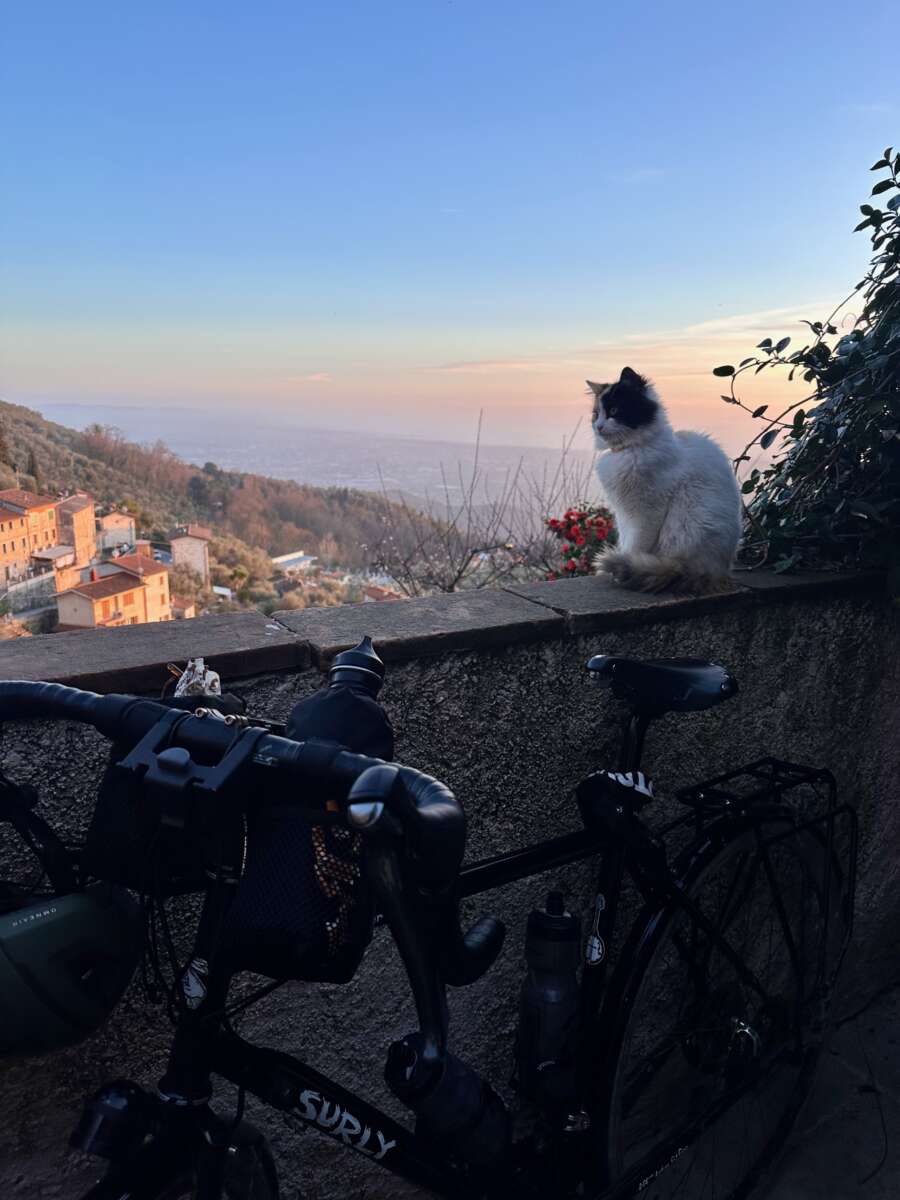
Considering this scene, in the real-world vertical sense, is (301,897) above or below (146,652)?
below

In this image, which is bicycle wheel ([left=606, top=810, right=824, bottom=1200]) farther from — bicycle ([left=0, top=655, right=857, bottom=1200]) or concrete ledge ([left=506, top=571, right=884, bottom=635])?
concrete ledge ([left=506, top=571, right=884, bottom=635])

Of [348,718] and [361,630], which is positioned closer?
[348,718]

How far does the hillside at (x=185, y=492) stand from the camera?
6254mm

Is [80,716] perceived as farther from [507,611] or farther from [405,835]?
[507,611]

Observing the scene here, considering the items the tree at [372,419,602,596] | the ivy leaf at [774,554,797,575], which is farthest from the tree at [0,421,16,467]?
the ivy leaf at [774,554,797,575]

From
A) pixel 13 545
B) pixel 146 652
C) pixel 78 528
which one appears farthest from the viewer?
pixel 78 528

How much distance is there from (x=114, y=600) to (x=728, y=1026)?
10.1 ft

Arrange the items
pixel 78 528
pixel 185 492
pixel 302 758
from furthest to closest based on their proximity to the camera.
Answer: pixel 185 492 → pixel 78 528 → pixel 302 758

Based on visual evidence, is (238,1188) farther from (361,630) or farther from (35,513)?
(35,513)

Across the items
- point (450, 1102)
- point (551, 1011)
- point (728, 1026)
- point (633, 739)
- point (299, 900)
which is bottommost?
point (728, 1026)

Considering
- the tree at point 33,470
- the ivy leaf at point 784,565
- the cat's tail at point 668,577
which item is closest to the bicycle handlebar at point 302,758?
the cat's tail at point 668,577

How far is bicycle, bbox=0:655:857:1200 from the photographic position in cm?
83

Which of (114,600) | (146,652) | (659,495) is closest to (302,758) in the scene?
(146,652)

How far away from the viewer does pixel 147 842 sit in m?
0.96
